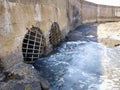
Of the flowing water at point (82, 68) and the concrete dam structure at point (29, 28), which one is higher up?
the concrete dam structure at point (29, 28)

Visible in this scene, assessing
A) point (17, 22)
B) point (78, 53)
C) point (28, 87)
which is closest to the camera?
point (28, 87)

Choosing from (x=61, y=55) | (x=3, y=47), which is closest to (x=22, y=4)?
(x=3, y=47)

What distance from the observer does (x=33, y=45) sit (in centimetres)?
800

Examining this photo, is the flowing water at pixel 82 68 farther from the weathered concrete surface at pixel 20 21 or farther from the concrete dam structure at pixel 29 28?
the weathered concrete surface at pixel 20 21

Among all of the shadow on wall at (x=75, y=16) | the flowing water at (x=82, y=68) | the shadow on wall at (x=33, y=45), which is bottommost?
the flowing water at (x=82, y=68)

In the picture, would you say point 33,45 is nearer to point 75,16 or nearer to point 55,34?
point 55,34

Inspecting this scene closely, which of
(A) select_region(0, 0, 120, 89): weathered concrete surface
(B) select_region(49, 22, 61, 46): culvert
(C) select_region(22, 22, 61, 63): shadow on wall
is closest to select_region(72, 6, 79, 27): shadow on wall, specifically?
(A) select_region(0, 0, 120, 89): weathered concrete surface

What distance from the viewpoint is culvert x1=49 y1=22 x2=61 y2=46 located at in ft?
32.6

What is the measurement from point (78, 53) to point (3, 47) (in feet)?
14.8

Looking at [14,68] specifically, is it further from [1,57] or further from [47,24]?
[47,24]

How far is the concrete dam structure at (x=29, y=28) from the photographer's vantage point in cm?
612

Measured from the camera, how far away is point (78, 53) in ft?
31.6

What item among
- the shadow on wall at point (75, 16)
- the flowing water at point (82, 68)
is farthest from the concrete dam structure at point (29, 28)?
the shadow on wall at point (75, 16)

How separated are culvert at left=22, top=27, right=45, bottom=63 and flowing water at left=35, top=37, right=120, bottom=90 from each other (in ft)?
1.08
